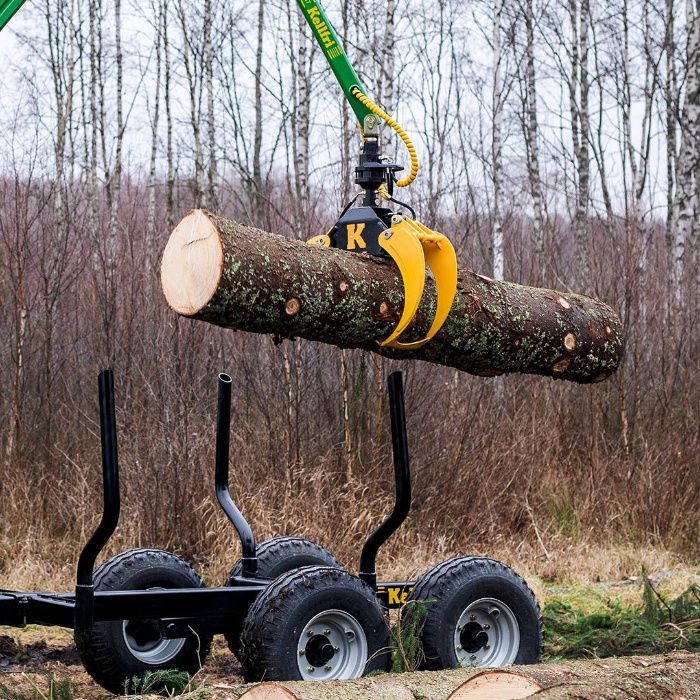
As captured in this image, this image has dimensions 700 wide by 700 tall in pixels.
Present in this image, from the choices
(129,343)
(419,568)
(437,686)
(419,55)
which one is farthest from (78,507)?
(419,55)

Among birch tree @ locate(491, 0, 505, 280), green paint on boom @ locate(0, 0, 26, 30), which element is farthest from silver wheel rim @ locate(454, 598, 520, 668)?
birch tree @ locate(491, 0, 505, 280)

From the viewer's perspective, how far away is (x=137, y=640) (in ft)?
19.0

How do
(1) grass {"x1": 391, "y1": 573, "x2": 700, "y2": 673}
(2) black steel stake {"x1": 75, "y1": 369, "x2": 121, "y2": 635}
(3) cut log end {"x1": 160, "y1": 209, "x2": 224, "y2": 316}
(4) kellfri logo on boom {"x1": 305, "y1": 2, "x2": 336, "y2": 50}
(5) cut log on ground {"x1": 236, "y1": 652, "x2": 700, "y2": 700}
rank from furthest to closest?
(1) grass {"x1": 391, "y1": 573, "x2": 700, "y2": 673} < (4) kellfri logo on boom {"x1": 305, "y1": 2, "x2": 336, "y2": 50} < (2) black steel stake {"x1": 75, "y1": 369, "x2": 121, "y2": 635} < (3) cut log end {"x1": 160, "y1": 209, "x2": 224, "y2": 316} < (5) cut log on ground {"x1": 236, "y1": 652, "x2": 700, "y2": 700}

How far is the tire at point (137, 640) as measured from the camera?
5.51 m

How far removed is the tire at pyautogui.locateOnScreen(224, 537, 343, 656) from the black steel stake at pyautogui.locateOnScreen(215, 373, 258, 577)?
0.36 ft

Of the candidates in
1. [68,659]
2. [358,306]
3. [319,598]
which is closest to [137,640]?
[68,659]

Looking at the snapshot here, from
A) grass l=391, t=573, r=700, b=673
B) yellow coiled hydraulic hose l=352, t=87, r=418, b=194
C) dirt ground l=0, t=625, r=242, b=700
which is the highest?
yellow coiled hydraulic hose l=352, t=87, r=418, b=194

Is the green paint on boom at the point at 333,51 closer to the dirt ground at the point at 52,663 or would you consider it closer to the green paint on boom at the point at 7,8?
the green paint on boom at the point at 7,8

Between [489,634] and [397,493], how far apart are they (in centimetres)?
86

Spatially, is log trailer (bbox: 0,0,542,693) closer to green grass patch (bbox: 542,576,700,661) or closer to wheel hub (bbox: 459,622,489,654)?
wheel hub (bbox: 459,622,489,654)

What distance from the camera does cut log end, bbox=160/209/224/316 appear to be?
184 inches

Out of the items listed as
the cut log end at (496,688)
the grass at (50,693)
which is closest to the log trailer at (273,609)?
the grass at (50,693)

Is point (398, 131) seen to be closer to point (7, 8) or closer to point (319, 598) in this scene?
point (7, 8)

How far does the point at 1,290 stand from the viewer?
12.6m
